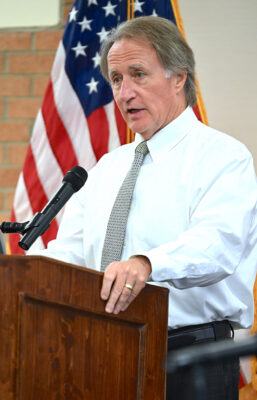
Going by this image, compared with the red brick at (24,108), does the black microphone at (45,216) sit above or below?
below

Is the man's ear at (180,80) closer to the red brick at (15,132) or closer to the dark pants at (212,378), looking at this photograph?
the dark pants at (212,378)

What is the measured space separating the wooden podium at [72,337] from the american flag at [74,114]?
170 centimetres

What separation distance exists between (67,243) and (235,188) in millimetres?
555

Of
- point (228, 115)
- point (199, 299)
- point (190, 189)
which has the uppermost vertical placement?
point (228, 115)

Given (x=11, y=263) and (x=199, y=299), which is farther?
(x=199, y=299)

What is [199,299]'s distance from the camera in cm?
157

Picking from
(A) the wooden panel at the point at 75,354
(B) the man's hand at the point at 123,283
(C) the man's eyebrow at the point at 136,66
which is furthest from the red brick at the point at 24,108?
(A) the wooden panel at the point at 75,354

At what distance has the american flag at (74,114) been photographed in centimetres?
287

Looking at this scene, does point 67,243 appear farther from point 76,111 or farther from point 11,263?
point 76,111

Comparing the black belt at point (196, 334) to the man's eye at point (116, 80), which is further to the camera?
the man's eye at point (116, 80)

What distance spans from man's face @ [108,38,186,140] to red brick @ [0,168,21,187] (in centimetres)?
142

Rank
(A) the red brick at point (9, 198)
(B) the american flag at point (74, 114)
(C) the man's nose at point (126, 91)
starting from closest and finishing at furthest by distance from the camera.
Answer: (C) the man's nose at point (126, 91) < (B) the american flag at point (74, 114) < (A) the red brick at point (9, 198)

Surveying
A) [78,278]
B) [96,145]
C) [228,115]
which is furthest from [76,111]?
[78,278]

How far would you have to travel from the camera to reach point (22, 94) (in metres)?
3.21
